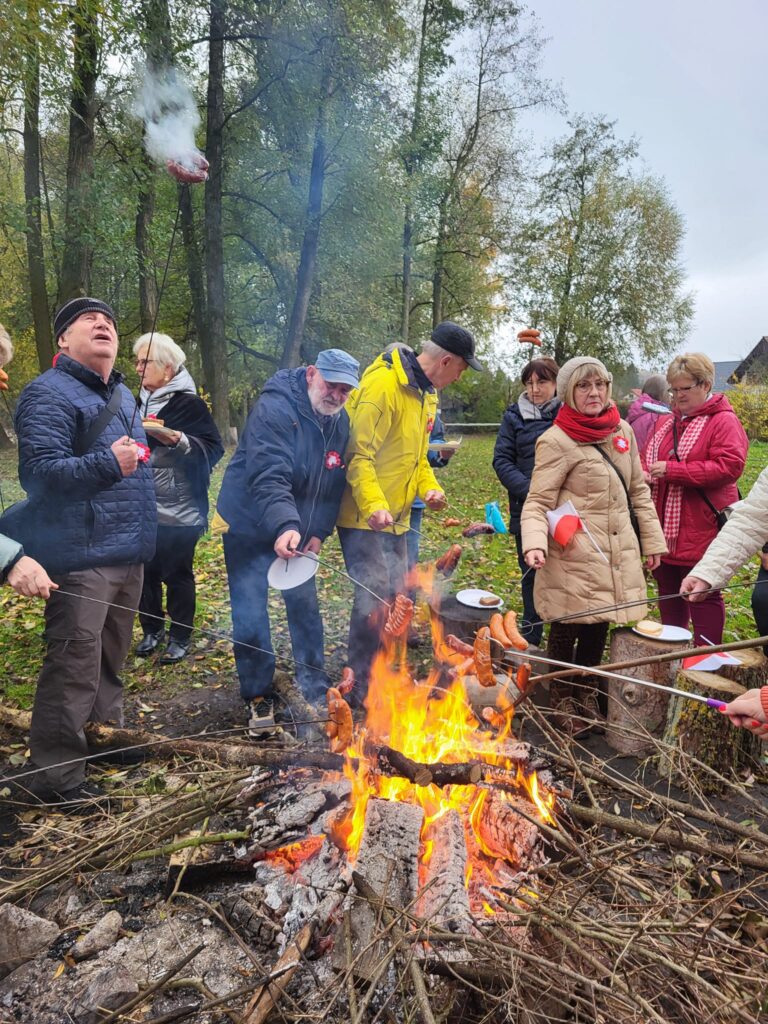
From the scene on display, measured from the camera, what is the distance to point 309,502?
12.9ft

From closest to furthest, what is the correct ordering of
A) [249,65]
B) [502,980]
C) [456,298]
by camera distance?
1. [502,980]
2. [249,65]
3. [456,298]

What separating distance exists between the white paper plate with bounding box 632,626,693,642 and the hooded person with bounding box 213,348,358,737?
2182 millimetres

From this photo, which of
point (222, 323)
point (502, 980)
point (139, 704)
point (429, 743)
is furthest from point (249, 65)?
point (502, 980)

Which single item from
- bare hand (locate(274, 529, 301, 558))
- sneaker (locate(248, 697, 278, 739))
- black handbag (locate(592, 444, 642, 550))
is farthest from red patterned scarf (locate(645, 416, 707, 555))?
sneaker (locate(248, 697, 278, 739))

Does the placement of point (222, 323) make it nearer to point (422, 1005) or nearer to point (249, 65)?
point (249, 65)

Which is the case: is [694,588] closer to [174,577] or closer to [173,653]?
[174,577]

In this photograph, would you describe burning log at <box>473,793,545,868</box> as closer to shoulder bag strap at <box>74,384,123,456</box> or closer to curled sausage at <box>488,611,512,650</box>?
curled sausage at <box>488,611,512,650</box>

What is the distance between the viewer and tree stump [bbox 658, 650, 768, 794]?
3.48 m

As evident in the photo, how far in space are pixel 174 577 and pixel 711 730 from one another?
154 inches

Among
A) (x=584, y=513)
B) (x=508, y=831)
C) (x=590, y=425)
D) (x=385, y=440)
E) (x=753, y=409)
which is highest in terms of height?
(x=753, y=409)

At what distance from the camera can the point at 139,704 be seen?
4379 millimetres

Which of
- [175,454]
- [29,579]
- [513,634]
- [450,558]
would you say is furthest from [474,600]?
[29,579]

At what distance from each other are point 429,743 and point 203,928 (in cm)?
133

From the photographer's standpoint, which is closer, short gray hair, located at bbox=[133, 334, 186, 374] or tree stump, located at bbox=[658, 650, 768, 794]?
tree stump, located at bbox=[658, 650, 768, 794]
